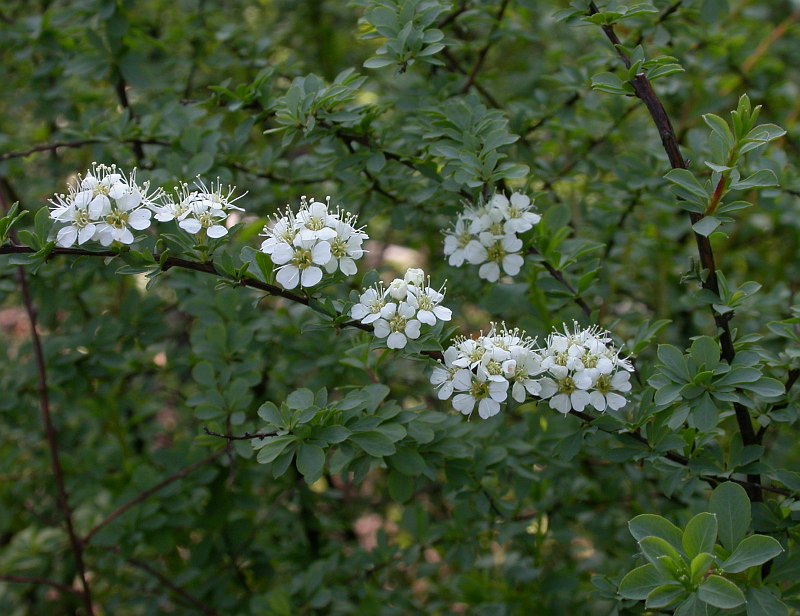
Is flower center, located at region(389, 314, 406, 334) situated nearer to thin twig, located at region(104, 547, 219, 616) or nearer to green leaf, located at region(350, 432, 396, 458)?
green leaf, located at region(350, 432, 396, 458)

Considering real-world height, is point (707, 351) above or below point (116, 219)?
below

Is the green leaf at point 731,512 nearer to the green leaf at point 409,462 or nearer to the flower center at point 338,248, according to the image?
the green leaf at point 409,462

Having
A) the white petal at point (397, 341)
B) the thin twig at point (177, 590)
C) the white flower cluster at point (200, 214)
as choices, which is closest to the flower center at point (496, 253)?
the white petal at point (397, 341)

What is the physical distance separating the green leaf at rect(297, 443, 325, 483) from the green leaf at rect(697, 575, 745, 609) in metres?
0.51

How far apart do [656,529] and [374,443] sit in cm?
41

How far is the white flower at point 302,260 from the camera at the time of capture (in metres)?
1.19

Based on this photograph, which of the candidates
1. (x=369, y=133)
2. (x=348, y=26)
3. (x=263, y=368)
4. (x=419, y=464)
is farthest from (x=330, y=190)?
(x=348, y=26)

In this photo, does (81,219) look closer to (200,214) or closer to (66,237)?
(66,237)

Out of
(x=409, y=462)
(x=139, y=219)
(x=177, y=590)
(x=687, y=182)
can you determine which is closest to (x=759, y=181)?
(x=687, y=182)


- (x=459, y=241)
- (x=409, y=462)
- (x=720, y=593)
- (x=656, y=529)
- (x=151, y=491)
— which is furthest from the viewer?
(x=151, y=491)

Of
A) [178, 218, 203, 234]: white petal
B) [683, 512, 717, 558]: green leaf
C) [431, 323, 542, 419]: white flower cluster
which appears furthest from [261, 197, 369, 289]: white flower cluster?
[683, 512, 717, 558]: green leaf

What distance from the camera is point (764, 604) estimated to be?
1.10 meters

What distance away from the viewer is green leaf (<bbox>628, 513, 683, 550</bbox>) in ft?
3.59

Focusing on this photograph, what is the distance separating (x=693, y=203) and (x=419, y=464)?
1.92 feet
